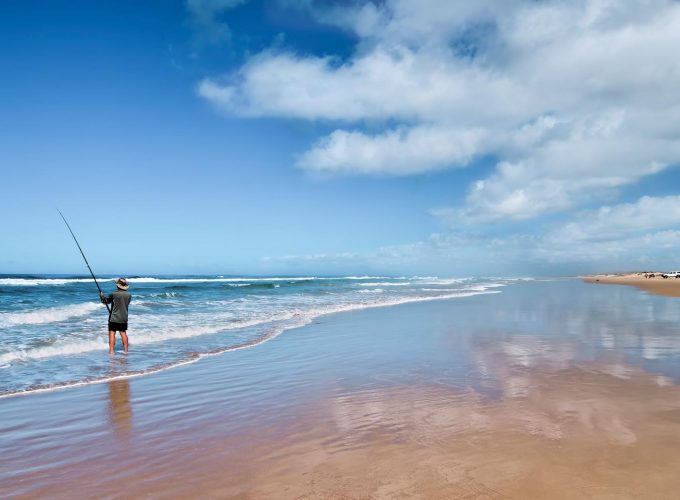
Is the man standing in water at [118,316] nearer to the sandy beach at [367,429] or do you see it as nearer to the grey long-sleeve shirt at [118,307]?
the grey long-sleeve shirt at [118,307]

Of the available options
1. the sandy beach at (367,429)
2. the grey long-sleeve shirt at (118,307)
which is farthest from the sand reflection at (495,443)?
the grey long-sleeve shirt at (118,307)

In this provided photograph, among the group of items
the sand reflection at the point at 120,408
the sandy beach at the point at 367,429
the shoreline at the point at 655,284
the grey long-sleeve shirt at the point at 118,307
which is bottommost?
the shoreline at the point at 655,284

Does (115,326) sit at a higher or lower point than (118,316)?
lower

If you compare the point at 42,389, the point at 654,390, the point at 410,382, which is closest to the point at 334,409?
the point at 410,382

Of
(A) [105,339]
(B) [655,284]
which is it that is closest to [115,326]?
(A) [105,339]

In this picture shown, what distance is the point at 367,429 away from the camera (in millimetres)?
5008

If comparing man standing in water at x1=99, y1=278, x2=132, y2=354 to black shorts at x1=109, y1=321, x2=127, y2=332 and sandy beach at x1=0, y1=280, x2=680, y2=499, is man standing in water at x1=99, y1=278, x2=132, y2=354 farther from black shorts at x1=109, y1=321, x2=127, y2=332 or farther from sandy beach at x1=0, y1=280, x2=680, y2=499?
sandy beach at x1=0, y1=280, x2=680, y2=499

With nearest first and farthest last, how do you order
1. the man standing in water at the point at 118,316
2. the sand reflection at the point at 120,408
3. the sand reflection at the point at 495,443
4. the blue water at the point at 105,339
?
the sand reflection at the point at 495,443 < the sand reflection at the point at 120,408 < the blue water at the point at 105,339 < the man standing in water at the point at 118,316

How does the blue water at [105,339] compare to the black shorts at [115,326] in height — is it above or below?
below

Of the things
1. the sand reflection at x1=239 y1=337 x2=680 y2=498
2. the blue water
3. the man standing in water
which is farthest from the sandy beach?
the man standing in water

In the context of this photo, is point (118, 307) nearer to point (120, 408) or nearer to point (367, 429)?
point (120, 408)

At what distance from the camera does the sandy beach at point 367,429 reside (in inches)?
146

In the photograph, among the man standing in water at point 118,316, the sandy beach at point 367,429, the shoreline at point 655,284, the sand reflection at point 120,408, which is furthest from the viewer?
the shoreline at point 655,284

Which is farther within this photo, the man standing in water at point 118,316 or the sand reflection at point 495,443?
the man standing in water at point 118,316
